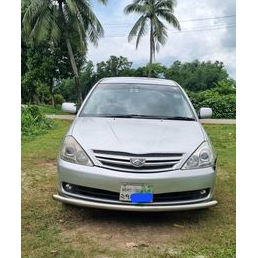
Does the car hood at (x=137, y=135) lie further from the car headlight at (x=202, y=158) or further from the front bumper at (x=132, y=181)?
the front bumper at (x=132, y=181)

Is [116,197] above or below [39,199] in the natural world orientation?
above

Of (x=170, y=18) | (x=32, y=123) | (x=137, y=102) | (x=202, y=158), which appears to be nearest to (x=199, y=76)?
(x=170, y=18)

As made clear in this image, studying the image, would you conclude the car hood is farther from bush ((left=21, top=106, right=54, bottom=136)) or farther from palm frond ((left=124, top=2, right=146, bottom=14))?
palm frond ((left=124, top=2, right=146, bottom=14))

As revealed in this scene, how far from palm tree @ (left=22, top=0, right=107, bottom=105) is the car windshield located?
16203mm

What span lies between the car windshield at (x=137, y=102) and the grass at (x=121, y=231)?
3.77 feet

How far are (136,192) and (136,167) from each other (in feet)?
0.74

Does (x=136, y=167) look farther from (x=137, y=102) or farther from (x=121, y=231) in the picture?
(x=137, y=102)

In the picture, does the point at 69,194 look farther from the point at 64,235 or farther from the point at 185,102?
the point at 185,102

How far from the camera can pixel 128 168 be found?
3.43 meters

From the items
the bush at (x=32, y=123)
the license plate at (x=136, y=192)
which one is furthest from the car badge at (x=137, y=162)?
the bush at (x=32, y=123)

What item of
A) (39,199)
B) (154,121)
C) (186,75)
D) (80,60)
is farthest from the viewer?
(186,75)

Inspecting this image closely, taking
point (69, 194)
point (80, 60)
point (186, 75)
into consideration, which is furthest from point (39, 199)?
point (186, 75)

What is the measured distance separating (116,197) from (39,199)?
1.44 metres

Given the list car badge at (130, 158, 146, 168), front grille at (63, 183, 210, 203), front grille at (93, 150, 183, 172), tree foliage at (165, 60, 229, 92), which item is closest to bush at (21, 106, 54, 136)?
front grille at (63, 183, 210, 203)
